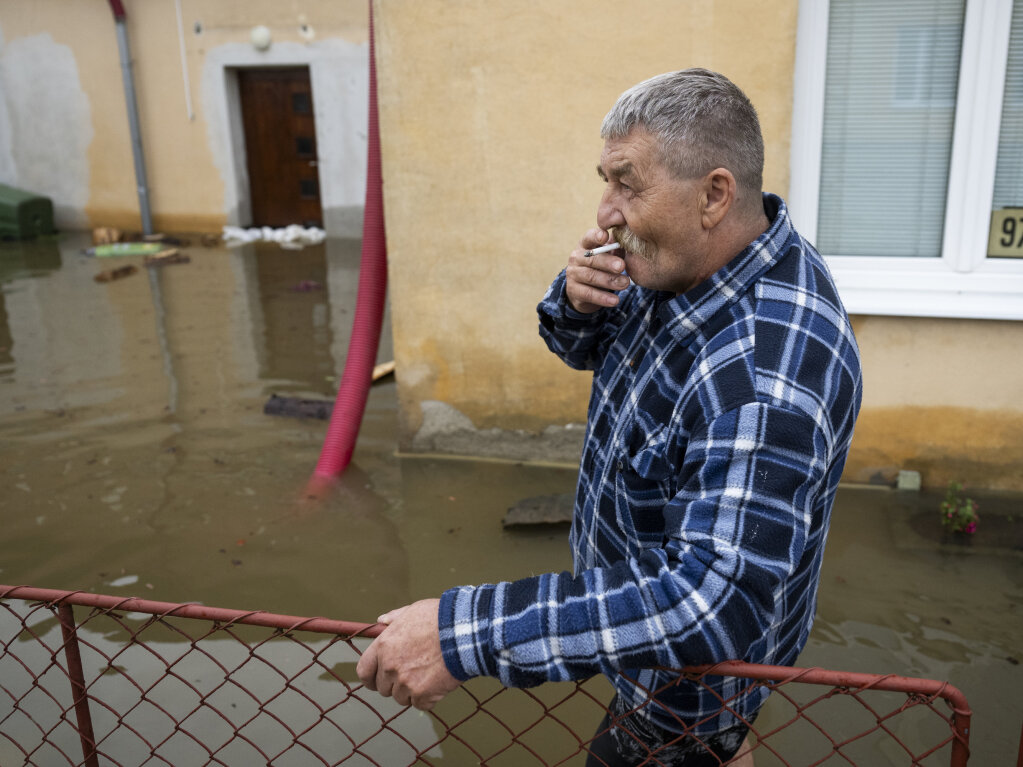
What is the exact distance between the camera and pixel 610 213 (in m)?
1.68

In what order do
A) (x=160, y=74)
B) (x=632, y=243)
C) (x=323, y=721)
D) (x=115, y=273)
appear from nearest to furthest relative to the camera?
(x=632, y=243)
(x=323, y=721)
(x=115, y=273)
(x=160, y=74)

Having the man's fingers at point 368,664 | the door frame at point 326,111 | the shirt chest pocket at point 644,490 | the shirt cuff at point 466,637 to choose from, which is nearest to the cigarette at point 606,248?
the shirt chest pocket at point 644,490

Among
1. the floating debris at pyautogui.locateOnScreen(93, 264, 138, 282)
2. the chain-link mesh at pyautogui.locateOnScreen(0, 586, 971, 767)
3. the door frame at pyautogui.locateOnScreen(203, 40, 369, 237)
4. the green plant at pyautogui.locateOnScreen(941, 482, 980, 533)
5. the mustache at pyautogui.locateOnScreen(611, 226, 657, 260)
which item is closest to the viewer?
the mustache at pyautogui.locateOnScreen(611, 226, 657, 260)

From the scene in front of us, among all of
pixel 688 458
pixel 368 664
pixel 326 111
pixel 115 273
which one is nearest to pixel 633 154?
pixel 688 458

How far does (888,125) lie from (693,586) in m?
3.52

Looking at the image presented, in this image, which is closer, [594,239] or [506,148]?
[594,239]

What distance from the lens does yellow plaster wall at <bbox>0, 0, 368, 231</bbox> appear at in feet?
40.4

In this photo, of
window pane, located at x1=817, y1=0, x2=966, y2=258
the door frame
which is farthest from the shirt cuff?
the door frame

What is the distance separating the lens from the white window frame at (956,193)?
12.8 ft

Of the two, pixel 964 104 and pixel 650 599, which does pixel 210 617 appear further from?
pixel 964 104

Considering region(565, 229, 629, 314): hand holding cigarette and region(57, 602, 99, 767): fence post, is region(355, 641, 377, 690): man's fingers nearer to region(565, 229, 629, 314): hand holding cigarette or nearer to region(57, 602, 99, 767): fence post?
region(57, 602, 99, 767): fence post

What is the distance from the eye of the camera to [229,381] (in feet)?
20.5

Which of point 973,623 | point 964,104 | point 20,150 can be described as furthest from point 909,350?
point 20,150

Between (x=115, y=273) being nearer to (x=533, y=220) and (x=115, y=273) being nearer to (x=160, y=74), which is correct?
(x=160, y=74)
